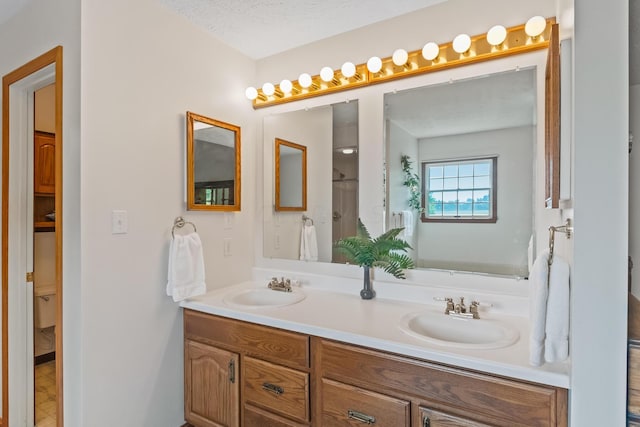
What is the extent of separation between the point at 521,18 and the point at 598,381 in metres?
1.52

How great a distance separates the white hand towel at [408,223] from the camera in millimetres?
1834

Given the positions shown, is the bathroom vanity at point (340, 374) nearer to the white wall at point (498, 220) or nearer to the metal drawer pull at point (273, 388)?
the metal drawer pull at point (273, 388)

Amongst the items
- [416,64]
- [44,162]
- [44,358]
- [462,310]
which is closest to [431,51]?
[416,64]

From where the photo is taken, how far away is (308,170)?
217cm

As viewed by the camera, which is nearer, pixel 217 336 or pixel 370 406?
pixel 370 406

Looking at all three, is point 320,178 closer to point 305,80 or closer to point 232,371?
point 305,80

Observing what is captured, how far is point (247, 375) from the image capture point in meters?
1.64

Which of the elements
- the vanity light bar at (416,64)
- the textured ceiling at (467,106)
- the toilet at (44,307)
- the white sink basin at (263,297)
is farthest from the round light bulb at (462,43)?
the toilet at (44,307)

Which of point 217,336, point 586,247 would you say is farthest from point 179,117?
point 586,247

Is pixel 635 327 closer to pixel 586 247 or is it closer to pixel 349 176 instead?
pixel 586 247

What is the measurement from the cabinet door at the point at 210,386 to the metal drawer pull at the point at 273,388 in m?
0.18

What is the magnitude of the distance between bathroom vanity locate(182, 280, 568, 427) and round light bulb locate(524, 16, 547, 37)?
4.27 feet

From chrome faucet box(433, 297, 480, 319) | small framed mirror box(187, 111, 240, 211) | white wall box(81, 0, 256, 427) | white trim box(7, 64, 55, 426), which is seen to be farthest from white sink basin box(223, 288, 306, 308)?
white trim box(7, 64, 55, 426)

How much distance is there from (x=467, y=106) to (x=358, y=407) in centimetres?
147
